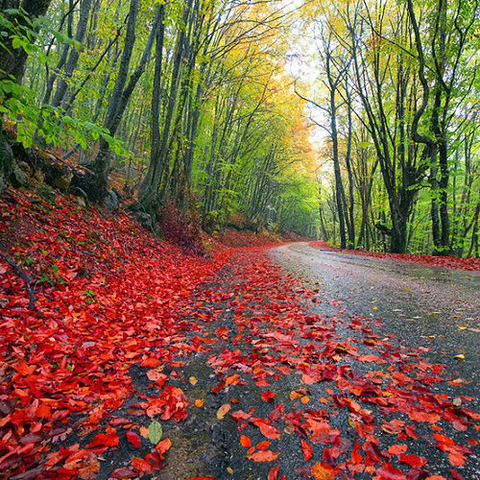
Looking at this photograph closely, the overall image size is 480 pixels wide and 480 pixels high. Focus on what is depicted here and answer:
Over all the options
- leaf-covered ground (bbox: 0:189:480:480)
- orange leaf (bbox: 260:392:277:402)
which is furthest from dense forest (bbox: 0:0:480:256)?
orange leaf (bbox: 260:392:277:402)

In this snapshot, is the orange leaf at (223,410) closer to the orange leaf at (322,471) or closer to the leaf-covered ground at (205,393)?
the leaf-covered ground at (205,393)

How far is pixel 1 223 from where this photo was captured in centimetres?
344

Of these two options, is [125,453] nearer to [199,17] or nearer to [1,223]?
[1,223]

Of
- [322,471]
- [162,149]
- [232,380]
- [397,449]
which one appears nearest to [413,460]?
[397,449]

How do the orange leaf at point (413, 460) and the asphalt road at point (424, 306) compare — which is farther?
the asphalt road at point (424, 306)

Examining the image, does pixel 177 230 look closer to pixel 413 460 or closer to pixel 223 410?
pixel 223 410

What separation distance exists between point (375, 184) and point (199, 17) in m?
18.6

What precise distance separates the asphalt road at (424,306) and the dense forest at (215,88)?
3.75 meters

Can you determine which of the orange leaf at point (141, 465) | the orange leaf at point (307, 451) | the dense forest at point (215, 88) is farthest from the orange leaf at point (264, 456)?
the dense forest at point (215, 88)

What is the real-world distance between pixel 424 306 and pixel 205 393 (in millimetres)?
2944

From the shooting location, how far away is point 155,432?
1.53 meters

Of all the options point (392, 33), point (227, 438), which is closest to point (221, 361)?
point (227, 438)

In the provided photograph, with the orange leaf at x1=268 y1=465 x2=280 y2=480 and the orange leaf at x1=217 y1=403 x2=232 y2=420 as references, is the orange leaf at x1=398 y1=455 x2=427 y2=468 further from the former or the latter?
the orange leaf at x1=217 y1=403 x2=232 y2=420

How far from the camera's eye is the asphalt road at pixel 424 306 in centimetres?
213
